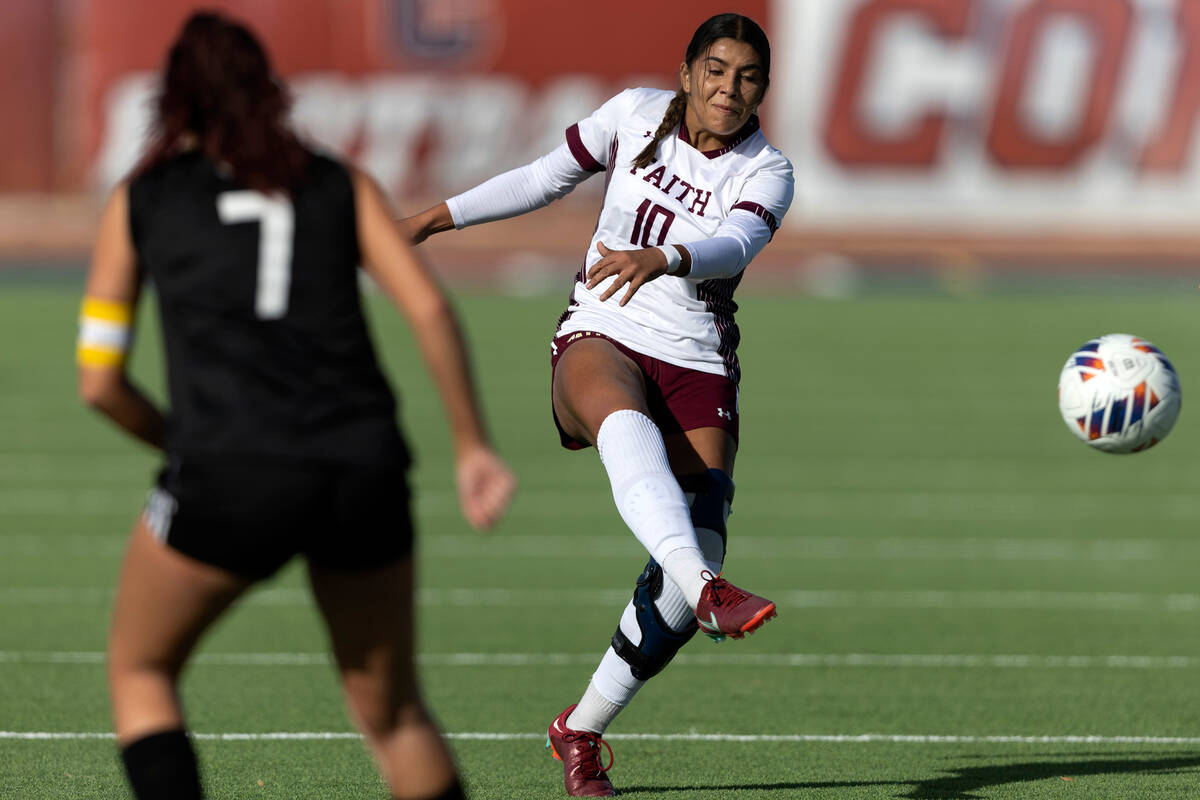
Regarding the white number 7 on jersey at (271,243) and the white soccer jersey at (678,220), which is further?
the white soccer jersey at (678,220)

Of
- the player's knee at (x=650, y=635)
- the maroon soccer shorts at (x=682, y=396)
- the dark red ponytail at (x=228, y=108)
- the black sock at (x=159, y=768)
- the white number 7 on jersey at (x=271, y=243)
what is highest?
the dark red ponytail at (x=228, y=108)

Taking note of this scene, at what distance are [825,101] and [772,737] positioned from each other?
25.3 meters

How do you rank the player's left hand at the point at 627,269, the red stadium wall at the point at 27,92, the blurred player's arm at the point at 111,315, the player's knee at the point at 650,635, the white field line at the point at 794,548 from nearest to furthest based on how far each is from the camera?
the blurred player's arm at the point at 111,315 → the player's left hand at the point at 627,269 → the player's knee at the point at 650,635 → the white field line at the point at 794,548 → the red stadium wall at the point at 27,92

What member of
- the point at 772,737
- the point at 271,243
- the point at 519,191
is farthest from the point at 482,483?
the point at 772,737

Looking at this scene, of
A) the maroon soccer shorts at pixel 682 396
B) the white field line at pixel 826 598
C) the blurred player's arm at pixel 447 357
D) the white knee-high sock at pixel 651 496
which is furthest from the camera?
the white field line at pixel 826 598

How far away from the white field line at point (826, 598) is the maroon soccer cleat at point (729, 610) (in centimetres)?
476

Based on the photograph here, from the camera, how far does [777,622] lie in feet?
30.3

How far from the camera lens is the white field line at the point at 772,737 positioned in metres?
6.61

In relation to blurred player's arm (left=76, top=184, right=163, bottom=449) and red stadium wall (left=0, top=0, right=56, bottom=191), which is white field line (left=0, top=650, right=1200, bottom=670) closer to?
blurred player's arm (left=76, top=184, right=163, bottom=449)

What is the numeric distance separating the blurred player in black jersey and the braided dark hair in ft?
7.11

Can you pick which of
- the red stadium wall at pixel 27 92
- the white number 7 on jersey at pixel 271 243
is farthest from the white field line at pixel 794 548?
the red stadium wall at pixel 27 92

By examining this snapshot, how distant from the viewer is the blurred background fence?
30.7m

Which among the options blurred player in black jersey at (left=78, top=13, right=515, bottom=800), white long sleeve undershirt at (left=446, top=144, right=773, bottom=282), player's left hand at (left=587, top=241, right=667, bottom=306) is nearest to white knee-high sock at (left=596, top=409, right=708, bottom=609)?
player's left hand at (left=587, top=241, right=667, bottom=306)

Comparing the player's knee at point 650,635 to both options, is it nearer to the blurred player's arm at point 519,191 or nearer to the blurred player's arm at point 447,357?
the blurred player's arm at point 519,191
